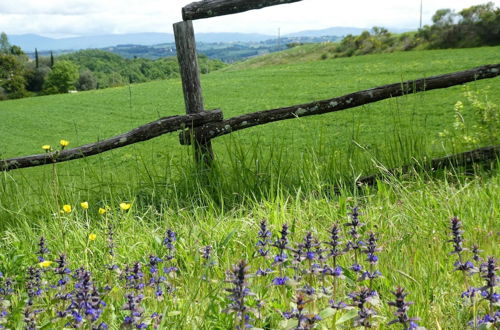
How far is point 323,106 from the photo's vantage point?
17.1 ft

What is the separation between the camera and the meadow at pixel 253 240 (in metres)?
2.15

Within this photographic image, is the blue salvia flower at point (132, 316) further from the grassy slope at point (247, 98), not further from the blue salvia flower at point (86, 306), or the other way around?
the grassy slope at point (247, 98)

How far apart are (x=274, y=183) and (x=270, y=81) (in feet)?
81.3

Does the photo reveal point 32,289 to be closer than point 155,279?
Yes

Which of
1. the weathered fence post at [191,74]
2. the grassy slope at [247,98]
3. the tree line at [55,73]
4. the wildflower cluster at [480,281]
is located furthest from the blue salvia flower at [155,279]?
the tree line at [55,73]

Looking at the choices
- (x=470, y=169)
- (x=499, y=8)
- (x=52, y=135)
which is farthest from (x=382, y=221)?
(x=499, y=8)

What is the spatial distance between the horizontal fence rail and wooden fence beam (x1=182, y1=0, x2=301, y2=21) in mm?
939

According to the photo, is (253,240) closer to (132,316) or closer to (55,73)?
(132,316)

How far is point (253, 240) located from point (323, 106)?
2.10 m

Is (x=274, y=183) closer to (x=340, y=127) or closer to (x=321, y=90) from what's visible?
(x=340, y=127)

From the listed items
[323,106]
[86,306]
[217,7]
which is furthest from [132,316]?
[323,106]

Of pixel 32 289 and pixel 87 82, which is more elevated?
pixel 32 289

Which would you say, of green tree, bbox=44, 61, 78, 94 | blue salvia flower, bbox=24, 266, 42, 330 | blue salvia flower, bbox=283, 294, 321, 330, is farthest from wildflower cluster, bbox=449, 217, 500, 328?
green tree, bbox=44, 61, 78, 94

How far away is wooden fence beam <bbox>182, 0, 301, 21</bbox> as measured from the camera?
4.87 metres
